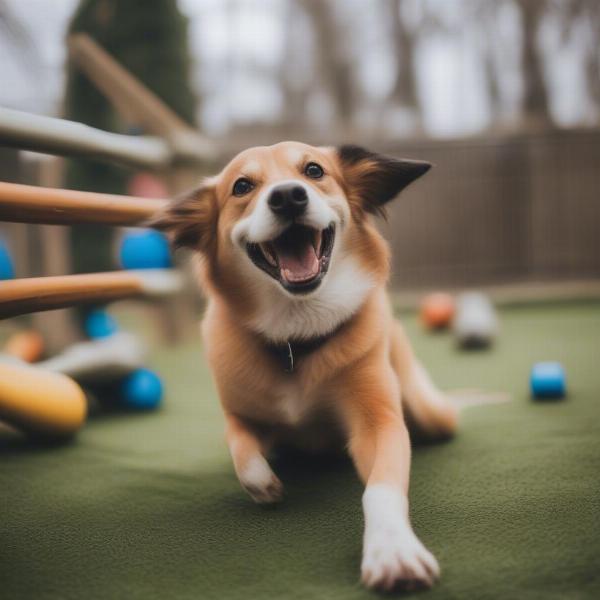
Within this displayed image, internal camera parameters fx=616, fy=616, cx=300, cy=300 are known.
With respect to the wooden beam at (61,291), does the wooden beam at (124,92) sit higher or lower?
higher

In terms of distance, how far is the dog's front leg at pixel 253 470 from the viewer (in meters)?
1.64

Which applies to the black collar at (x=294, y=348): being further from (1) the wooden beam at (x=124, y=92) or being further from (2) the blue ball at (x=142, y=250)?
(1) the wooden beam at (x=124, y=92)

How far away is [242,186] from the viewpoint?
6.24 feet

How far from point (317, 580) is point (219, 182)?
1.25 m

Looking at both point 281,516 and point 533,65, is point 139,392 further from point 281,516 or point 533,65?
point 533,65

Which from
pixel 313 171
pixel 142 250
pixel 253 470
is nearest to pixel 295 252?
pixel 313 171

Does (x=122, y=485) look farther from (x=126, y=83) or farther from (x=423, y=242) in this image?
(x=423, y=242)

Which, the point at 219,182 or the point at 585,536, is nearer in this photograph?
the point at 585,536

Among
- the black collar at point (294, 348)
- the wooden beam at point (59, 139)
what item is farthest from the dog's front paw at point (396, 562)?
the wooden beam at point (59, 139)

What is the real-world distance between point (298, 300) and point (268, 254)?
0.54 feet

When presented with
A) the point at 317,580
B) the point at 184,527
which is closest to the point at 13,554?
the point at 184,527

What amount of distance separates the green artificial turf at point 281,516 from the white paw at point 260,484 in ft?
0.11

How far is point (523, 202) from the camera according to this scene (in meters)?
6.70

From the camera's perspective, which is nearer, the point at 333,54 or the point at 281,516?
the point at 281,516
